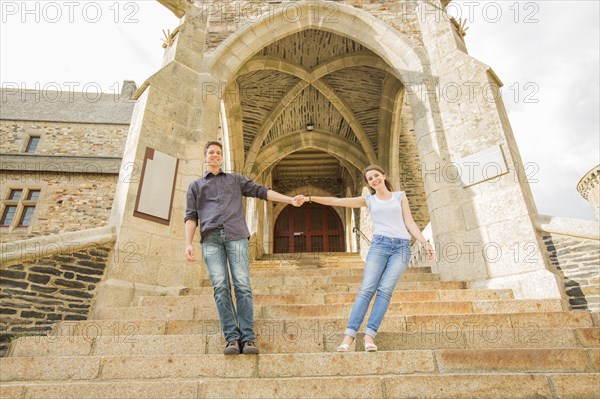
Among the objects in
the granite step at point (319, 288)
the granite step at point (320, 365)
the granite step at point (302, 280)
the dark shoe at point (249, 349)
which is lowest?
the granite step at point (320, 365)

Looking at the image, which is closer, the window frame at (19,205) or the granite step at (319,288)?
the granite step at (319,288)

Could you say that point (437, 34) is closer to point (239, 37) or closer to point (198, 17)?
point (239, 37)

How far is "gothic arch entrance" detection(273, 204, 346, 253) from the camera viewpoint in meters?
15.8

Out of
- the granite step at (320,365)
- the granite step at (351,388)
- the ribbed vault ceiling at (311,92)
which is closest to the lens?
the granite step at (351,388)

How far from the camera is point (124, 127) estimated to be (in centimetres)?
1633

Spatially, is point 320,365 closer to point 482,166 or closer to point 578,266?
point 578,266

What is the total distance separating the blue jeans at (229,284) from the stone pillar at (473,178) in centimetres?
356

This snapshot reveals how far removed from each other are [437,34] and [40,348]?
283 inches

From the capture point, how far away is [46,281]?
12.4ft

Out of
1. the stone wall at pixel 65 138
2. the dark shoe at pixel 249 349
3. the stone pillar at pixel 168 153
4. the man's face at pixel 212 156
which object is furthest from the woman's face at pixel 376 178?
the stone wall at pixel 65 138

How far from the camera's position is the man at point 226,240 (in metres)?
2.25

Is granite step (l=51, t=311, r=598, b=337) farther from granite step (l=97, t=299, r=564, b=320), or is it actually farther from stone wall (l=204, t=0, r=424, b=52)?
stone wall (l=204, t=0, r=424, b=52)

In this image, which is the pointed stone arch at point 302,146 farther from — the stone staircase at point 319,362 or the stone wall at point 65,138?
the stone staircase at point 319,362

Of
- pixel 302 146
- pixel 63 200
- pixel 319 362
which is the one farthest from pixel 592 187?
pixel 63 200
